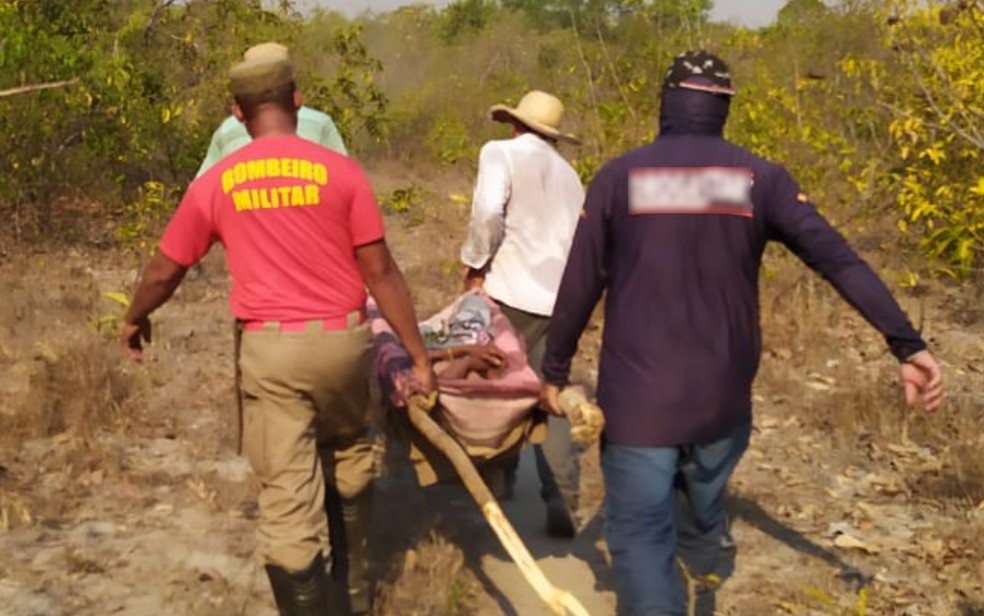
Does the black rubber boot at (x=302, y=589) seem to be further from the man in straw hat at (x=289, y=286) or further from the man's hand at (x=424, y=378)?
the man's hand at (x=424, y=378)

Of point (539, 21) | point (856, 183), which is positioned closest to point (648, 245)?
point (856, 183)

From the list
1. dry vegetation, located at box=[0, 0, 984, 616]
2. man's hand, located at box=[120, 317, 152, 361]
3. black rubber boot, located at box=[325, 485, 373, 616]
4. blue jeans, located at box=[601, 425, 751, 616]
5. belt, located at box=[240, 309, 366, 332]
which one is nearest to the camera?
blue jeans, located at box=[601, 425, 751, 616]

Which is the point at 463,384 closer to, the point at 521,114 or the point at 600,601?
the point at 600,601

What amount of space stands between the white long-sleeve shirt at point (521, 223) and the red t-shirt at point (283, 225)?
1.41 m

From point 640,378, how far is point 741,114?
6.61m

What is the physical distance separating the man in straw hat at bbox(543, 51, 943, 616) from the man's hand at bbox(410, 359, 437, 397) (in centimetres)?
72

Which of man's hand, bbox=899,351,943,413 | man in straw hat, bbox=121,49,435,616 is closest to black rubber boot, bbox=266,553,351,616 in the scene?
man in straw hat, bbox=121,49,435,616

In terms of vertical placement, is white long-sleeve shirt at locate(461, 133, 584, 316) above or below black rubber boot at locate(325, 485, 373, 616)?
above

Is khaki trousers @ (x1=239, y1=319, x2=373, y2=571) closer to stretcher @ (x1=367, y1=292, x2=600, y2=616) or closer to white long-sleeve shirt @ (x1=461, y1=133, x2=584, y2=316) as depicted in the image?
stretcher @ (x1=367, y1=292, x2=600, y2=616)

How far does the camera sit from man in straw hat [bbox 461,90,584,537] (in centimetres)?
517

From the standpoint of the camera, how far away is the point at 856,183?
26.0ft

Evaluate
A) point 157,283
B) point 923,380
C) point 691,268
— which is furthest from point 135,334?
point 923,380

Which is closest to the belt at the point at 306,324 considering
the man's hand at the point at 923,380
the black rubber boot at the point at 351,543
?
the black rubber boot at the point at 351,543

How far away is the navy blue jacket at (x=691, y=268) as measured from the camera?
10.8 feet
